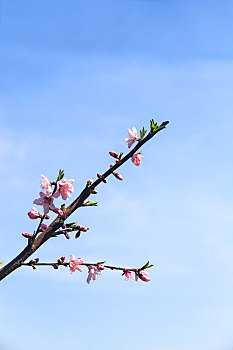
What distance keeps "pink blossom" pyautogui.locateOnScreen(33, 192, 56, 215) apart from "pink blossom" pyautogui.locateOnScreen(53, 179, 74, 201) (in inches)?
4.1

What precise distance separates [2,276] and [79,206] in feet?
4.56

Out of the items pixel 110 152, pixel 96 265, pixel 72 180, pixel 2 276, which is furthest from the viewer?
pixel 96 265

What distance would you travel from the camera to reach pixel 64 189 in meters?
5.59

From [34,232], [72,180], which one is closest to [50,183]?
[72,180]

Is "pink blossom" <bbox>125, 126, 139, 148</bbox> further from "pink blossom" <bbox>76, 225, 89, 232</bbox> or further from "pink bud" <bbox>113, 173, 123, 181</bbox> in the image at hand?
"pink blossom" <bbox>76, 225, 89, 232</bbox>

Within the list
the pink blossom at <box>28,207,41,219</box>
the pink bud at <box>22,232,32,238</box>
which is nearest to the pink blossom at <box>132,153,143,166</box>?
the pink blossom at <box>28,207,41,219</box>

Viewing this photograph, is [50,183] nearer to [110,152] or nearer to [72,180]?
[72,180]

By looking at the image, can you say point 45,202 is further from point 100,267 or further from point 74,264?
point 100,267

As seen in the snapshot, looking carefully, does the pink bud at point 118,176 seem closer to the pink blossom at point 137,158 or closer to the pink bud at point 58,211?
the pink blossom at point 137,158

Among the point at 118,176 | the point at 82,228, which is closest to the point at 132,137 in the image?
the point at 118,176

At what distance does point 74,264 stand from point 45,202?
51.8 inches

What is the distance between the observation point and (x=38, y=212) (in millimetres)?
5652

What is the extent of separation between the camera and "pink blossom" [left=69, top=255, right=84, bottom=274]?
624 centimetres

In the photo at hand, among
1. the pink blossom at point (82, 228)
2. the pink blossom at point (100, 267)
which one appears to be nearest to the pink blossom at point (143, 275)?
the pink blossom at point (100, 267)
